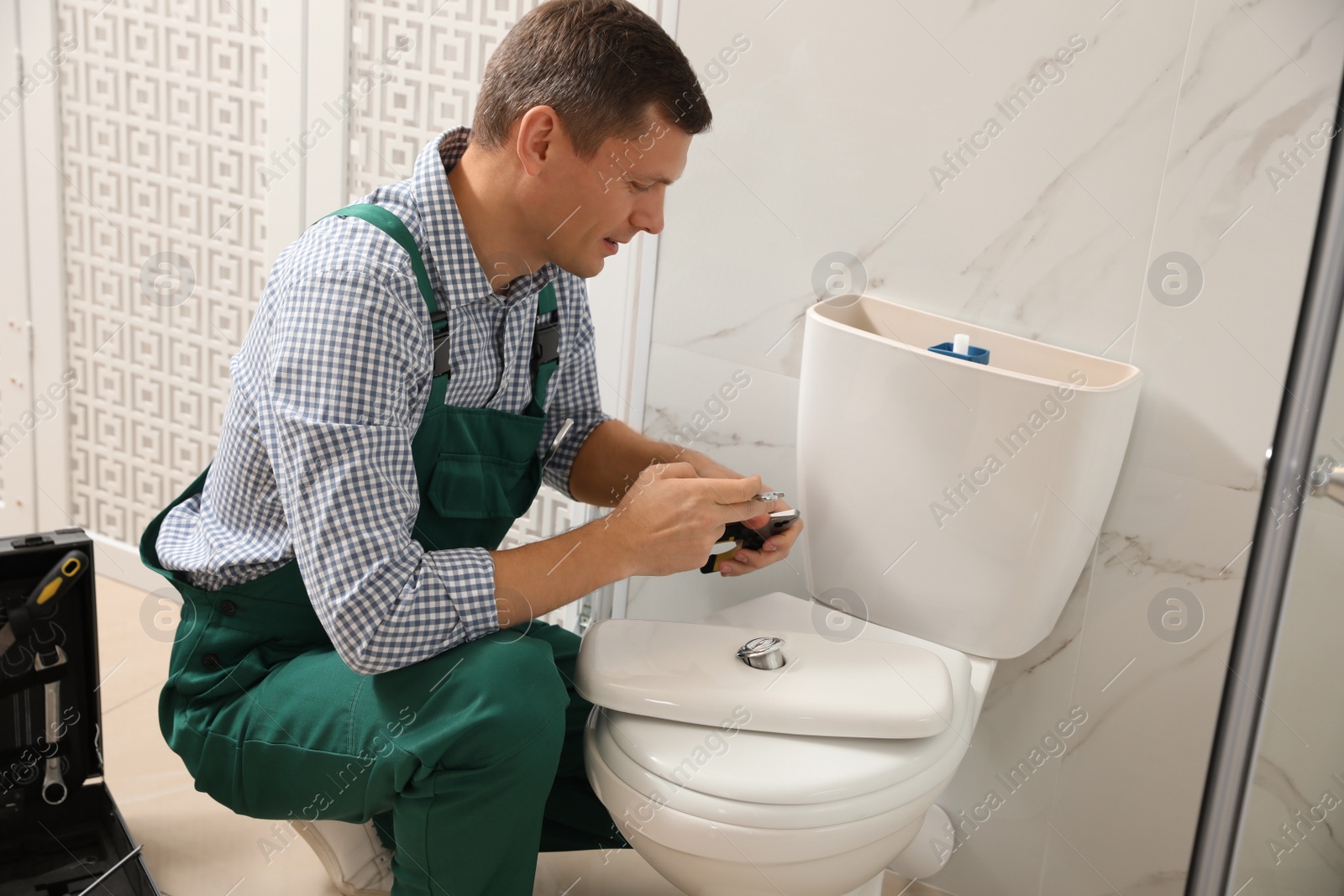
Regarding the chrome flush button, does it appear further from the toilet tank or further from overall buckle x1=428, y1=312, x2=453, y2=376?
overall buckle x1=428, y1=312, x2=453, y2=376

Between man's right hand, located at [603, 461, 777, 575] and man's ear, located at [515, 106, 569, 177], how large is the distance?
0.31m

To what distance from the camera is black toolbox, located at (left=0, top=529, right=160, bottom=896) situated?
3.76 feet

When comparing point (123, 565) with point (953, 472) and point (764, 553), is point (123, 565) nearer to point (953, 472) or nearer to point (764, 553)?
point (764, 553)

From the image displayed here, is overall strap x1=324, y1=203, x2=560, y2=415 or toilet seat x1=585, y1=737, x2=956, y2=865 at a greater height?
overall strap x1=324, y1=203, x2=560, y2=415

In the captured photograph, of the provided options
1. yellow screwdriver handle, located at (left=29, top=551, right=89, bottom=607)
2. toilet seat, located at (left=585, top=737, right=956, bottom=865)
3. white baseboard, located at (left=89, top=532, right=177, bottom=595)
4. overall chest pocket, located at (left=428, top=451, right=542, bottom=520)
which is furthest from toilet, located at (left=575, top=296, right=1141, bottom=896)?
white baseboard, located at (left=89, top=532, right=177, bottom=595)

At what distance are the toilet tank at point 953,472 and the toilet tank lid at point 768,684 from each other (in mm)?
116

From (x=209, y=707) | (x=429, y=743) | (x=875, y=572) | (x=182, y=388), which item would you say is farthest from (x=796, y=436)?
(x=182, y=388)

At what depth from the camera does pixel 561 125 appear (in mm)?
984

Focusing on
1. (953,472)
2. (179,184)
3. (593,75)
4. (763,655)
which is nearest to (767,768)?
(763,655)

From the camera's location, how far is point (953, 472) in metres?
1.13

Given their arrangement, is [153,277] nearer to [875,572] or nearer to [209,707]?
[209,707]

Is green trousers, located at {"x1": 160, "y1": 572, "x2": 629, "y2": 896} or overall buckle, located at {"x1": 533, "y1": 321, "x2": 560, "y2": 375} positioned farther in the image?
overall buckle, located at {"x1": 533, "y1": 321, "x2": 560, "y2": 375}

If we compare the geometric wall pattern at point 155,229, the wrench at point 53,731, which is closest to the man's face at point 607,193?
the wrench at point 53,731

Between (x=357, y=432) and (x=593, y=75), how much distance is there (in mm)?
367
